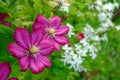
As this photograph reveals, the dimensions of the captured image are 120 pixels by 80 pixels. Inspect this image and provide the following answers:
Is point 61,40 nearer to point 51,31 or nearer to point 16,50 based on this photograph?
point 51,31

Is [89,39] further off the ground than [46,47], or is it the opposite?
[89,39]

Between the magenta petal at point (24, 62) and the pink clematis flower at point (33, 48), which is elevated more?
the pink clematis flower at point (33, 48)

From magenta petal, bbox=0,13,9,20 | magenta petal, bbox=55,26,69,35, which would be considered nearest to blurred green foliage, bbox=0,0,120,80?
magenta petal, bbox=0,13,9,20

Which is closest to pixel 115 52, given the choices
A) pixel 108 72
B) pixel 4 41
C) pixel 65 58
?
pixel 108 72

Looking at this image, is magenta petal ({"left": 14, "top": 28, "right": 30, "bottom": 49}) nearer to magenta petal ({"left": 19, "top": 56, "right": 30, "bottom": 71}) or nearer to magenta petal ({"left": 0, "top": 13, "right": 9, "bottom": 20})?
magenta petal ({"left": 19, "top": 56, "right": 30, "bottom": 71})

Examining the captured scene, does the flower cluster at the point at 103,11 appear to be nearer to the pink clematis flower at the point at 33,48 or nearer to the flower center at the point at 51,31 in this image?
the flower center at the point at 51,31

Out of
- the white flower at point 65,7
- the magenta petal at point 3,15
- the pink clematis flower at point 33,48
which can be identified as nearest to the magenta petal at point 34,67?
the pink clematis flower at point 33,48

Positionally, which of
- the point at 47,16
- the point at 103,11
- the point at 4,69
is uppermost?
the point at 103,11

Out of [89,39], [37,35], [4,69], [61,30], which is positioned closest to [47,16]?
[61,30]
